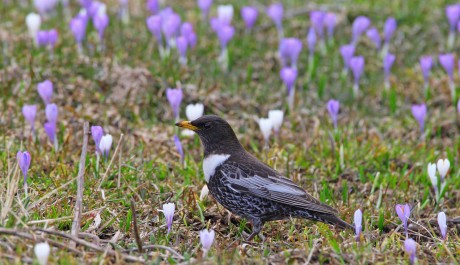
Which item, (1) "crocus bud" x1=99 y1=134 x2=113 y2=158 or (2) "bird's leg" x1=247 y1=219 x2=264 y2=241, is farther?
(1) "crocus bud" x1=99 y1=134 x2=113 y2=158

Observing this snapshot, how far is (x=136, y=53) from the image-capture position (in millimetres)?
9258

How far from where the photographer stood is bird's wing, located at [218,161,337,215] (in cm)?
586

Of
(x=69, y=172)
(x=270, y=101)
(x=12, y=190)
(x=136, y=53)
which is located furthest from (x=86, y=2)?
(x=12, y=190)

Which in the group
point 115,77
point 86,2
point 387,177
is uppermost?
point 86,2

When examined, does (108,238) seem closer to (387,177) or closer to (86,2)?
(387,177)

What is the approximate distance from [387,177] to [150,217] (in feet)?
7.80

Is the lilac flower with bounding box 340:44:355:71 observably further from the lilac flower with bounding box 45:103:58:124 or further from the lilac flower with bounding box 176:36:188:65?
the lilac flower with bounding box 45:103:58:124

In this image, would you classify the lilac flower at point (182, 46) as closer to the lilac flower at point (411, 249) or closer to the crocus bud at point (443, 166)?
the crocus bud at point (443, 166)

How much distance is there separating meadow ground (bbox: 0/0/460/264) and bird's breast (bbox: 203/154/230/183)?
0.24m

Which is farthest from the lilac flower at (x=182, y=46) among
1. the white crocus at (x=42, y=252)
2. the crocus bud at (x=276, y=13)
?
the white crocus at (x=42, y=252)

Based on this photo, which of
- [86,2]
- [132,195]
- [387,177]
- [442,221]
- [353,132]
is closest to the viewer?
[442,221]

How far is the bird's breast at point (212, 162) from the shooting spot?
20.2ft

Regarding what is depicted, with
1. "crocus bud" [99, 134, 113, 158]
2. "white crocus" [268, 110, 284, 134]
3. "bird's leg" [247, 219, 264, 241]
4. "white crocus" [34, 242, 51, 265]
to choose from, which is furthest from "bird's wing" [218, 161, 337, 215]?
"white crocus" [34, 242, 51, 265]

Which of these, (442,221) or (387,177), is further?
(387,177)
